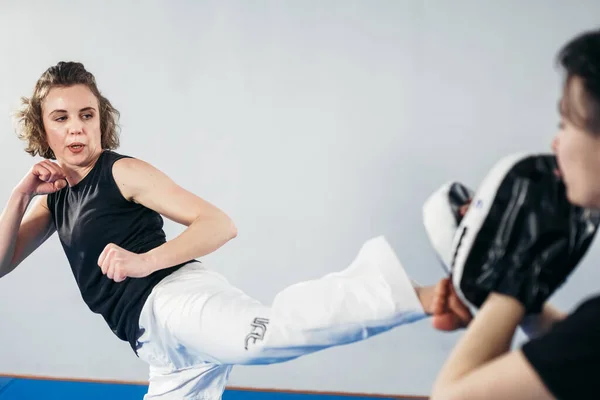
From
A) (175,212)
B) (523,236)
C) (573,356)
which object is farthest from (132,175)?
(573,356)

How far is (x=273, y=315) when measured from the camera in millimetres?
1302

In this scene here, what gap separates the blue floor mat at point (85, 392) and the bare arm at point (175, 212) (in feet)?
3.51

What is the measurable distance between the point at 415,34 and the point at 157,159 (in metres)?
1.09

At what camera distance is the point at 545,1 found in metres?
2.18

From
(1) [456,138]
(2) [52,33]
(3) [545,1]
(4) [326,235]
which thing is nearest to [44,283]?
(2) [52,33]

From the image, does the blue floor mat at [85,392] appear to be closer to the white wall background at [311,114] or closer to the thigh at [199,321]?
the white wall background at [311,114]

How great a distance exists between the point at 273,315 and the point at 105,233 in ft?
2.02

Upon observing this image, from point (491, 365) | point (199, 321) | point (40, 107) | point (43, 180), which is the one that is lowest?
point (199, 321)

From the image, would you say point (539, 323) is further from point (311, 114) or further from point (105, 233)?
point (311, 114)

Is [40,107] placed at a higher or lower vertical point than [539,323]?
higher

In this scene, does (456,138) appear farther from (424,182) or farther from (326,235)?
(326,235)

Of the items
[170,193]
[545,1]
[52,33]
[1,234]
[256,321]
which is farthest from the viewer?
[52,33]

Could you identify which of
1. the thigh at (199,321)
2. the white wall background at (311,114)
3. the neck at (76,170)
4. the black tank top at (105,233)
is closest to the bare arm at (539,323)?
the thigh at (199,321)

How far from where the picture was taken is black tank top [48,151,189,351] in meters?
1.67
